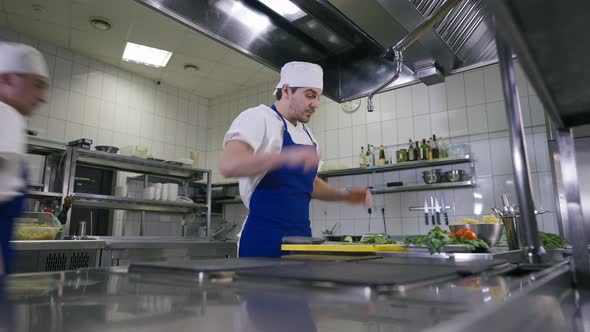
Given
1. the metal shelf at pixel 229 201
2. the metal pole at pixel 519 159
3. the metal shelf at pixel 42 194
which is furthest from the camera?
the metal shelf at pixel 229 201

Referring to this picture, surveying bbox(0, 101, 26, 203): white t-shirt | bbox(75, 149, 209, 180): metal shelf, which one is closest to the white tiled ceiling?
bbox(75, 149, 209, 180): metal shelf

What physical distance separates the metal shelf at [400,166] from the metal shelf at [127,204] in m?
1.45

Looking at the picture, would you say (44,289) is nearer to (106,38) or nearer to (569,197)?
(569,197)

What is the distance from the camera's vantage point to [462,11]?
1.36 meters

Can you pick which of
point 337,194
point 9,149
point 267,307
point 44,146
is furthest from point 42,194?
point 267,307

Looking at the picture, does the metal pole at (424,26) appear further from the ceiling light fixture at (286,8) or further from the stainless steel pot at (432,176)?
the stainless steel pot at (432,176)

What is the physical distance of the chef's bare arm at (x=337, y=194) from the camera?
54.3 inches

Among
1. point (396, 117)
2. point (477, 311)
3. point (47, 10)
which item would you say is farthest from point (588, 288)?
point (47, 10)

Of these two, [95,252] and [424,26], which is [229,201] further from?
[424,26]

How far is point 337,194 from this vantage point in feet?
5.05

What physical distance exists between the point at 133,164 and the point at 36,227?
1.21m

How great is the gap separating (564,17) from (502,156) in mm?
3326

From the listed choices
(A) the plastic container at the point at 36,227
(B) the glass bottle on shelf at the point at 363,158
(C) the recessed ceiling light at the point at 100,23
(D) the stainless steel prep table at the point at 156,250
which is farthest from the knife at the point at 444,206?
(C) the recessed ceiling light at the point at 100,23

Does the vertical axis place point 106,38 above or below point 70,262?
above
